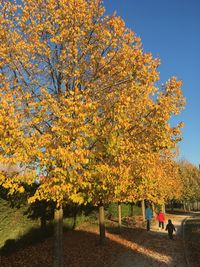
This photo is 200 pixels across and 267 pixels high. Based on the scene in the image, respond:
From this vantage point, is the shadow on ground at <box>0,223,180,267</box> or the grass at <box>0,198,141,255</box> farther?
the grass at <box>0,198,141,255</box>

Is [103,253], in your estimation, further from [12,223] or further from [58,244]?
[58,244]

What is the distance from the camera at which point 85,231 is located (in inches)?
908

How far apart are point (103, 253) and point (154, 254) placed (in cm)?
272

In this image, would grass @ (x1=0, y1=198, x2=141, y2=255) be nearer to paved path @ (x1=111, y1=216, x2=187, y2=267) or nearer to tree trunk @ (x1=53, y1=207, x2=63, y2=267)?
tree trunk @ (x1=53, y1=207, x2=63, y2=267)

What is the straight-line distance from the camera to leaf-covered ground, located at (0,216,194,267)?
13688 millimetres

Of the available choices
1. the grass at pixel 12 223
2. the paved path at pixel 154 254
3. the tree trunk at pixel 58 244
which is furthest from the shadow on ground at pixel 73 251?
the tree trunk at pixel 58 244

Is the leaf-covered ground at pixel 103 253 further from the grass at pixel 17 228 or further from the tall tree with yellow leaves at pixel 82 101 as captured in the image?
the tall tree with yellow leaves at pixel 82 101

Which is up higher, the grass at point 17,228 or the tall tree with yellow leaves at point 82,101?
the tall tree with yellow leaves at point 82,101

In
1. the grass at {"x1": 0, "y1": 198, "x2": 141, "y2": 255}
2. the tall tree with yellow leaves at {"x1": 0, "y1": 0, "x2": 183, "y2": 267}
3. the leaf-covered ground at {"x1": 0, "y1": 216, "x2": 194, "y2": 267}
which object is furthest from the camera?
the grass at {"x1": 0, "y1": 198, "x2": 141, "y2": 255}

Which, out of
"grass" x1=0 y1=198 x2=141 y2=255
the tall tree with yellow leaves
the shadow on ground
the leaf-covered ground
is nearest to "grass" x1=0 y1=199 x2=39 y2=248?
"grass" x1=0 y1=198 x2=141 y2=255

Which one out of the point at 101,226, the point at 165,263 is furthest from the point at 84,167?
the point at 101,226

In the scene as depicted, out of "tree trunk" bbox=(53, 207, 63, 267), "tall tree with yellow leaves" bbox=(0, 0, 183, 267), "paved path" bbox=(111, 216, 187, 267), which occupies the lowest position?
"paved path" bbox=(111, 216, 187, 267)

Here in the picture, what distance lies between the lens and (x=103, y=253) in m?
15.7

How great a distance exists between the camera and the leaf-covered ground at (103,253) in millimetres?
13688
